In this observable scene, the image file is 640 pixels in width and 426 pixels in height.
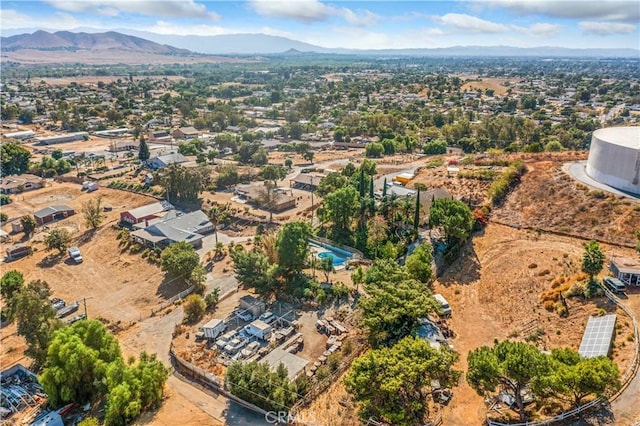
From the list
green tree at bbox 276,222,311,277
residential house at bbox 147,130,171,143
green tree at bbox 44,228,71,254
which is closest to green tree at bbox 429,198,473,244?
green tree at bbox 276,222,311,277

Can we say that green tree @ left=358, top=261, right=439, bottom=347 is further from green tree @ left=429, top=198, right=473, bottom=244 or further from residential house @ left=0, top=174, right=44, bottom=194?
residential house @ left=0, top=174, right=44, bottom=194

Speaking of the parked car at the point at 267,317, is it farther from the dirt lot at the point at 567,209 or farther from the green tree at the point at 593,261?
the dirt lot at the point at 567,209

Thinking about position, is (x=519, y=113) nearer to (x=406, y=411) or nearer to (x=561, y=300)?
(x=561, y=300)

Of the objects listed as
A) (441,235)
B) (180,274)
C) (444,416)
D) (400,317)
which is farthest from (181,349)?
(441,235)

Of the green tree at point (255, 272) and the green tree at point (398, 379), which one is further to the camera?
the green tree at point (255, 272)

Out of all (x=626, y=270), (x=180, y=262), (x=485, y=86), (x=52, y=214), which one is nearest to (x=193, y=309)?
(x=180, y=262)

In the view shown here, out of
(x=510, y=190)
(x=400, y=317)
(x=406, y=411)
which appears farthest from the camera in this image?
(x=510, y=190)

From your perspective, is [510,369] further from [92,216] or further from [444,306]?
[92,216]

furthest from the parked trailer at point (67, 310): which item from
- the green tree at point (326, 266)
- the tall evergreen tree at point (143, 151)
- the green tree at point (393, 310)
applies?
the tall evergreen tree at point (143, 151)
